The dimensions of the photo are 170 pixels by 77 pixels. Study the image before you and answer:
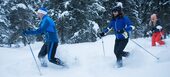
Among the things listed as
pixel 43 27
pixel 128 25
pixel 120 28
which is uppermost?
pixel 43 27

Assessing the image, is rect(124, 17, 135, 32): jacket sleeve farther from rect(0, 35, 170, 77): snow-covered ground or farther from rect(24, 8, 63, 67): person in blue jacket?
rect(24, 8, 63, 67): person in blue jacket

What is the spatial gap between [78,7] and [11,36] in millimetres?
6833

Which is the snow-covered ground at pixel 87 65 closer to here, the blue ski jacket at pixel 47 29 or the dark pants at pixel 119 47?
the dark pants at pixel 119 47

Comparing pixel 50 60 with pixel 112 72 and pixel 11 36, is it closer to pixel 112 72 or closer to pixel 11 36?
pixel 112 72

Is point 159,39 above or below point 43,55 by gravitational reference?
below

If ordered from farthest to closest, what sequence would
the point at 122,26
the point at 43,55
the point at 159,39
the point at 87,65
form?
1. the point at 159,39
2. the point at 87,65
3. the point at 122,26
4. the point at 43,55

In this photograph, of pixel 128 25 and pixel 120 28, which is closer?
pixel 128 25

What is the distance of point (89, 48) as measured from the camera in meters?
13.4

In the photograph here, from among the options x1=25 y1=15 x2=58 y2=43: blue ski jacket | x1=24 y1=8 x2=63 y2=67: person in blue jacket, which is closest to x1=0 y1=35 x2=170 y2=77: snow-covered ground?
x1=24 y1=8 x2=63 y2=67: person in blue jacket

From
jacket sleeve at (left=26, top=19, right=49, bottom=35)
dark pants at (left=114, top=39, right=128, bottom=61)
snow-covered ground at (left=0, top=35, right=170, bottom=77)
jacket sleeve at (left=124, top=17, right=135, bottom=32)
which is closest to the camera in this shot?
snow-covered ground at (left=0, top=35, right=170, bottom=77)

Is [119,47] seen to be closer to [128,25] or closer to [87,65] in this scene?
[128,25]

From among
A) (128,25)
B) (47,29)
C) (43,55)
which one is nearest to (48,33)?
(47,29)

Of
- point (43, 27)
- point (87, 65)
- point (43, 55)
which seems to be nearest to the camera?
point (43, 27)

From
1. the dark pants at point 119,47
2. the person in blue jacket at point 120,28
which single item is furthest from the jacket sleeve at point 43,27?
the dark pants at point 119,47
